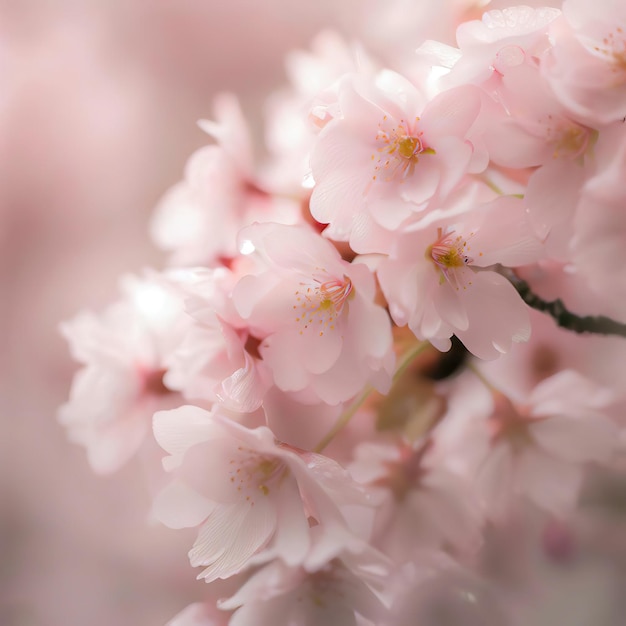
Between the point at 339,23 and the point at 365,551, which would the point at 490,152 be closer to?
the point at 365,551

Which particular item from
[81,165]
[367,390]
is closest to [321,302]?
[367,390]

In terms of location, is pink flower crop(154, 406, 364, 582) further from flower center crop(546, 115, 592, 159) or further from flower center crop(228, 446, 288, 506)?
flower center crop(546, 115, 592, 159)

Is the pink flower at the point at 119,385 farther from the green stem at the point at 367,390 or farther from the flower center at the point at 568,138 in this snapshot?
the flower center at the point at 568,138

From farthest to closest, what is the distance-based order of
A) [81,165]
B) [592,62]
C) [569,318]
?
[81,165]
[569,318]
[592,62]

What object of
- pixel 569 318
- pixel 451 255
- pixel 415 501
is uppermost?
pixel 451 255

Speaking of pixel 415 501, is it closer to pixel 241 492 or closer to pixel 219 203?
pixel 241 492

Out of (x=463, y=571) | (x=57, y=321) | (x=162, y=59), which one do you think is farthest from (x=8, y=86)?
(x=463, y=571)
